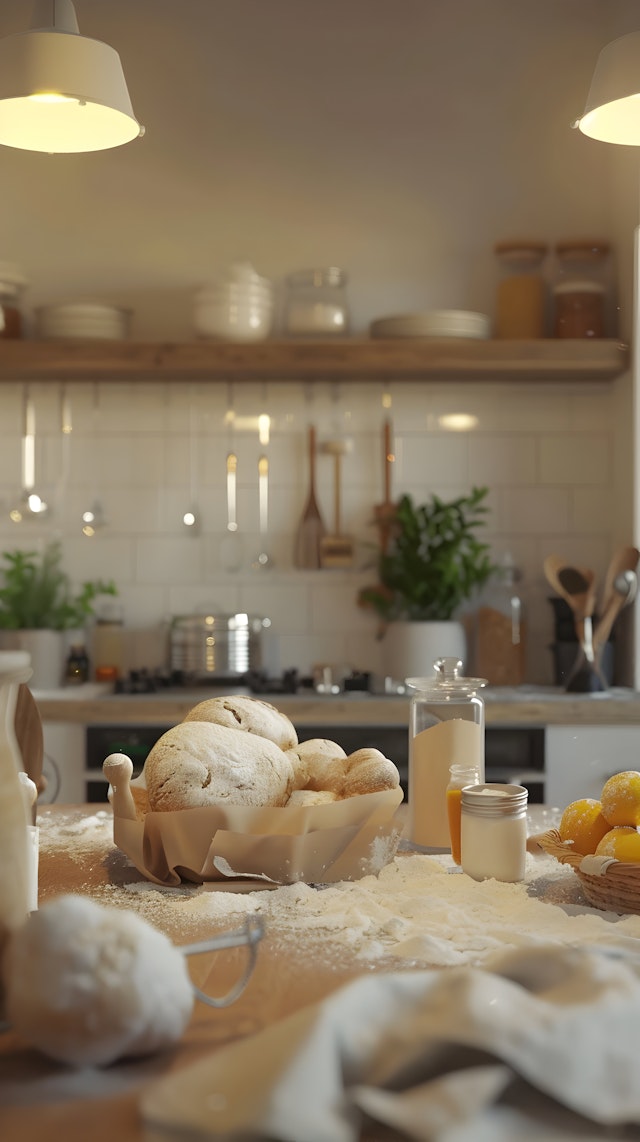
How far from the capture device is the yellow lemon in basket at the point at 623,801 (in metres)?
1.15

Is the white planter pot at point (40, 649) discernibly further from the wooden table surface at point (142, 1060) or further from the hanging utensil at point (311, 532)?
the wooden table surface at point (142, 1060)

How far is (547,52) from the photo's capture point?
11.3 ft

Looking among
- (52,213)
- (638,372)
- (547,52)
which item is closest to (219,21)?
(52,213)

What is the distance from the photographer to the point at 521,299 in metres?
3.36

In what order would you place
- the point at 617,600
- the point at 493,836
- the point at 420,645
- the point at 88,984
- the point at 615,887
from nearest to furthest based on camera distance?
1. the point at 88,984
2. the point at 615,887
3. the point at 493,836
4. the point at 617,600
5. the point at 420,645

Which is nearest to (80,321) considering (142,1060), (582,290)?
(582,290)

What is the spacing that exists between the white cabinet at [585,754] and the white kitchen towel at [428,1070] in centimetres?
219

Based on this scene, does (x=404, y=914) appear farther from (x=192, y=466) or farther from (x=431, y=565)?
(x=192, y=466)

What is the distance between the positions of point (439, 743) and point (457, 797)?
0.33 ft

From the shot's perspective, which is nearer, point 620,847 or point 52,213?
point 620,847

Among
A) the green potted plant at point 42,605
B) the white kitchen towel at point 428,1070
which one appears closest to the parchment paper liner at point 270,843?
the white kitchen towel at point 428,1070

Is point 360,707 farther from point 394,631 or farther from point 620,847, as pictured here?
point 620,847

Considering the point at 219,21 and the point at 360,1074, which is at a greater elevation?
the point at 219,21

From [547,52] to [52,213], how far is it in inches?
60.1
